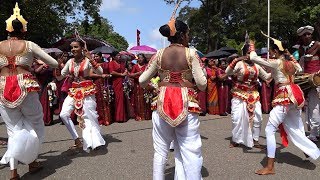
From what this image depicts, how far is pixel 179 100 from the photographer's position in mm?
4008

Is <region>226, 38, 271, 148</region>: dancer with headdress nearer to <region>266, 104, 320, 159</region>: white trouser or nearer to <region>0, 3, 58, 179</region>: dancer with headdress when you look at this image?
<region>266, 104, 320, 159</region>: white trouser

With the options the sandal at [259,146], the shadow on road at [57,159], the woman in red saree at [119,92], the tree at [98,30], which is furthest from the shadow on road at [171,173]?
the tree at [98,30]

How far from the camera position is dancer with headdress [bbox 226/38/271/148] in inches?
261

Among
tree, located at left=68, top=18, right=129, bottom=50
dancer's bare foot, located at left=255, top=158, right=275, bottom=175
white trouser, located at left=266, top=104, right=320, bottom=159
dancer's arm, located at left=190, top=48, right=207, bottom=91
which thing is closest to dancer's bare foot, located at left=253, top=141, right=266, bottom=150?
white trouser, located at left=266, top=104, right=320, bottom=159

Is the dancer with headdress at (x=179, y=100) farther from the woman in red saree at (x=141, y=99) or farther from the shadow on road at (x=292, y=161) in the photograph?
the woman in red saree at (x=141, y=99)

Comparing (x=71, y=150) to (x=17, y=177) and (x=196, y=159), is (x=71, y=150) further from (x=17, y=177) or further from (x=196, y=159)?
(x=196, y=159)

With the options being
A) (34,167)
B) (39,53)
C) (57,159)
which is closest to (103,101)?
(57,159)

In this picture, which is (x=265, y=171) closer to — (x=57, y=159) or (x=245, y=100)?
(x=245, y=100)

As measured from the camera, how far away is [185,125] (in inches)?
160

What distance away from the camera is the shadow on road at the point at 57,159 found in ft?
17.5

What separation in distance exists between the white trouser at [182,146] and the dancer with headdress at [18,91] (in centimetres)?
186

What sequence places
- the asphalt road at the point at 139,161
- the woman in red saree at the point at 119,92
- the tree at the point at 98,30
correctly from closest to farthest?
the asphalt road at the point at 139,161 → the woman in red saree at the point at 119,92 → the tree at the point at 98,30

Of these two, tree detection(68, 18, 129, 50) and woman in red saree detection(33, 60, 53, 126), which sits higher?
tree detection(68, 18, 129, 50)

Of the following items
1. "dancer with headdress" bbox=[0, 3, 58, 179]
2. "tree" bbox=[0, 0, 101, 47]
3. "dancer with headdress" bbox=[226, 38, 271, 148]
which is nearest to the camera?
"dancer with headdress" bbox=[0, 3, 58, 179]
